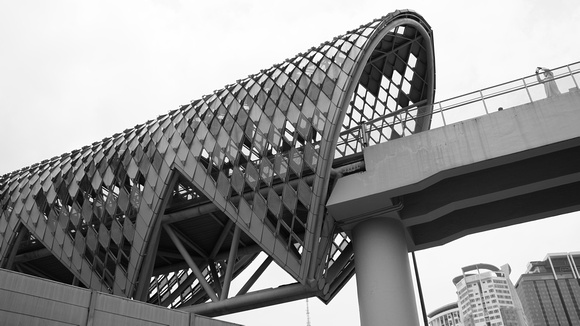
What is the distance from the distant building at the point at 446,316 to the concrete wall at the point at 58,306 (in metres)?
142

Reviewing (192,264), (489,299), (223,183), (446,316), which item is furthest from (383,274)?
(446,316)

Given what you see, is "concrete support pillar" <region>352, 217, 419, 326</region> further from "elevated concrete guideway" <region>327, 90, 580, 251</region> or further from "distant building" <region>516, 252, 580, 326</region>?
"distant building" <region>516, 252, 580, 326</region>

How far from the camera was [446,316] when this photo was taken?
147 metres

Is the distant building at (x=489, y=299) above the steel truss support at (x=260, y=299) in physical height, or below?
above

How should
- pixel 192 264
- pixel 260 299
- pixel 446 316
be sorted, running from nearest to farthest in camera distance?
1. pixel 260 299
2. pixel 192 264
3. pixel 446 316

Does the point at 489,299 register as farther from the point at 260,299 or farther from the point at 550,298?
the point at 260,299

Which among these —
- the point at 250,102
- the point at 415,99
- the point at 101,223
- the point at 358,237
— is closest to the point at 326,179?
the point at 358,237

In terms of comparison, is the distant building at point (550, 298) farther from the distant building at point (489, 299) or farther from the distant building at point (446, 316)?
the distant building at point (446, 316)

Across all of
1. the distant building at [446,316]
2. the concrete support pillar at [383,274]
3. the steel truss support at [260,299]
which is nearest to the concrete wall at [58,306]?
the concrete support pillar at [383,274]

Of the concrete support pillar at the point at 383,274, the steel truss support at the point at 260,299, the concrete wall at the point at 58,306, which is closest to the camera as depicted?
the concrete wall at the point at 58,306

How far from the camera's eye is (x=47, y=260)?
33.7 m

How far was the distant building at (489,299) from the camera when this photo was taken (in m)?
108

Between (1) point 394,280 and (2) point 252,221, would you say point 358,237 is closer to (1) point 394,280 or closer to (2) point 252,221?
(1) point 394,280

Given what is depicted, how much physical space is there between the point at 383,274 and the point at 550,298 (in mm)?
110670
